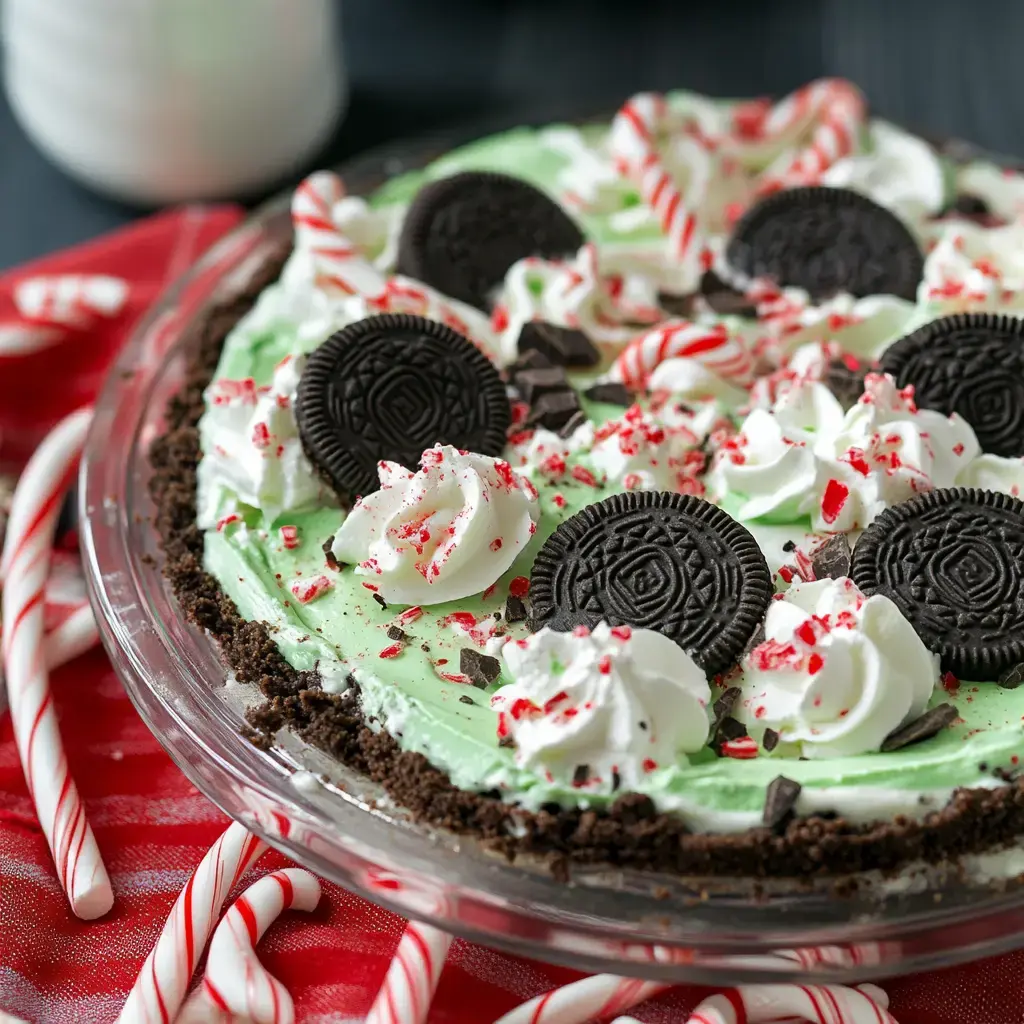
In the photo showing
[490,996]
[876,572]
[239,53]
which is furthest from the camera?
[239,53]

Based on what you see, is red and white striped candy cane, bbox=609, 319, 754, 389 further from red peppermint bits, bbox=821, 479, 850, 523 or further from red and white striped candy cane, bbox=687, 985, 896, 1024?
red and white striped candy cane, bbox=687, 985, 896, 1024

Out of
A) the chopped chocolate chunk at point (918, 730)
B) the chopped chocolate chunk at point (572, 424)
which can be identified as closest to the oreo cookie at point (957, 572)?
the chopped chocolate chunk at point (918, 730)

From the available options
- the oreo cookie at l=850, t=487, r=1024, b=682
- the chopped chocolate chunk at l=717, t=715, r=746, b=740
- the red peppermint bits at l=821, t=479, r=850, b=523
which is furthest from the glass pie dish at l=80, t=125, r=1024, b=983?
the red peppermint bits at l=821, t=479, r=850, b=523

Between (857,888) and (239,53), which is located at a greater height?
(239,53)

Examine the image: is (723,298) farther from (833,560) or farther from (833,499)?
(833,560)

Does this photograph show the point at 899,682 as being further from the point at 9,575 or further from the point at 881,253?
the point at 9,575

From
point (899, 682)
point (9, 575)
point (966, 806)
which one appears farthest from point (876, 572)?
point (9, 575)
